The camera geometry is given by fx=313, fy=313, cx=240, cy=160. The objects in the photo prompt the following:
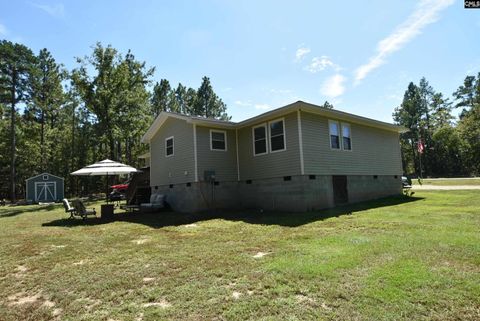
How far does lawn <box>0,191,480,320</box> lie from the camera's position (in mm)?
3432

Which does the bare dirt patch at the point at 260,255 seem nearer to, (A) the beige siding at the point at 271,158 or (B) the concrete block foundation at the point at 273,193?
(B) the concrete block foundation at the point at 273,193

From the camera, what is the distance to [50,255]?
6.41 m

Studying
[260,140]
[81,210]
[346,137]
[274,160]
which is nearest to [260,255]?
[274,160]

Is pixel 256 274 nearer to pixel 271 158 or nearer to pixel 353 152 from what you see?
pixel 271 158

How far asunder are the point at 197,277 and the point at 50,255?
3.73 metres

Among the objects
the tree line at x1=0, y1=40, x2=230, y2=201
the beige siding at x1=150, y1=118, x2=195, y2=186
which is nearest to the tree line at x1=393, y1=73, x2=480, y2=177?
the tree line at x1=0, y1=40, x2=230, y2=201

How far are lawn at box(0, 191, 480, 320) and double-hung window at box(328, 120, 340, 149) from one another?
5392 mm

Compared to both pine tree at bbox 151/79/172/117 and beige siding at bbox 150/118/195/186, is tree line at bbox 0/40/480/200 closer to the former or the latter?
pine tree at bbox 151/79/172/117

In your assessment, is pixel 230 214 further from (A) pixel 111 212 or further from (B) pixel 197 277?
(B) pixel 197 277

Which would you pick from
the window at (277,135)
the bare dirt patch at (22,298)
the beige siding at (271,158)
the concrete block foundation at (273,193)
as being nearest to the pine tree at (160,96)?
the concrete block foundation at (273,193)

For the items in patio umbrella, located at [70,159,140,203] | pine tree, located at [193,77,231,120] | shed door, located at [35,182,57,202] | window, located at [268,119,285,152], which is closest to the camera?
window, located at [268,119,285,152]

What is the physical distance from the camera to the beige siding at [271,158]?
11.9 m

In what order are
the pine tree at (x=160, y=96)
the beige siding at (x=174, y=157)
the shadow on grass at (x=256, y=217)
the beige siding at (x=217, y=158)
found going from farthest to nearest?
the pine tree at (x=160, y=96), the beige siding at (x=174, y=157), the beige siding at (x=217, y=158), the shadow on grass at (x=256, y=217)

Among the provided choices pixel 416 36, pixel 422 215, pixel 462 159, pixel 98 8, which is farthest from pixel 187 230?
pixel 462 159
